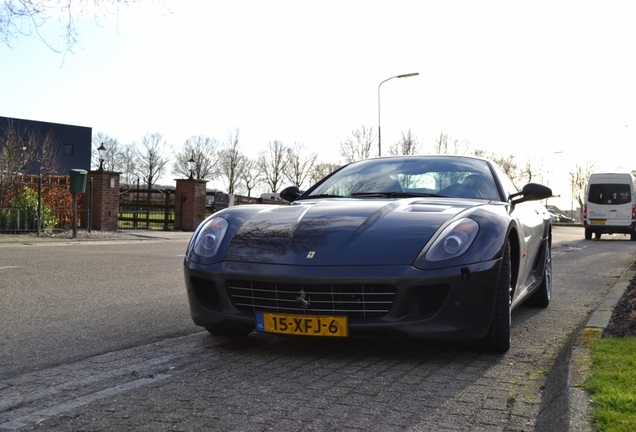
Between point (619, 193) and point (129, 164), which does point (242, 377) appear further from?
point (129, 164)

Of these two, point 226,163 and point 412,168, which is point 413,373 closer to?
point 412,168

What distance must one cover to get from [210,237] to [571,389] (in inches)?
89.4

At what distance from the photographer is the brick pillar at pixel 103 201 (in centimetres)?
2184

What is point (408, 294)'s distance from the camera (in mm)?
3846

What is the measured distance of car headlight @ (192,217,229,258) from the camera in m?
4.33

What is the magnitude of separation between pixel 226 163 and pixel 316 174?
1094 centimetres

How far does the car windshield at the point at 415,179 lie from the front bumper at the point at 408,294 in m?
1.24

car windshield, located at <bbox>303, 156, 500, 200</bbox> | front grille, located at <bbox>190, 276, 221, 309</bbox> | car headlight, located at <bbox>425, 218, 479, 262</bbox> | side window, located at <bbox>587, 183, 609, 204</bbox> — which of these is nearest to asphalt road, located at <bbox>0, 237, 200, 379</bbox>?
front grille, located at <bbox>190, 276, 221, 309</bbox>

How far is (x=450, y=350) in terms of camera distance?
439 centimetres

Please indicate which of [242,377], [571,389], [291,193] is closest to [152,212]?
[291,193]

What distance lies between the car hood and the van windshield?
85.1 feet

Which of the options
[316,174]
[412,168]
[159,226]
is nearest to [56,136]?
[316,174]

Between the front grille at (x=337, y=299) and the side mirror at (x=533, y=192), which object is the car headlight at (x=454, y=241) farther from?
the side mirror at (x=533, y=192)

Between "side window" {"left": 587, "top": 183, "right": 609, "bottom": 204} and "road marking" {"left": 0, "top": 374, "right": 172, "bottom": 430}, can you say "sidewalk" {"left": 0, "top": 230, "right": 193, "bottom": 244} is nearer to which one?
"road marking" {"left": 0, "top": 374, "right": 172, "bottom": 430}
